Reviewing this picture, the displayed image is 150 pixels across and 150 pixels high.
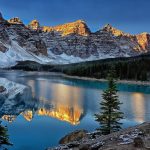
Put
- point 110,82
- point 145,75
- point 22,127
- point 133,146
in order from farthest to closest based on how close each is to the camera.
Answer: point 145,75
point 22,127
point 110,82
point 133,146

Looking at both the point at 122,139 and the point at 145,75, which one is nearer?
the point at 122,139

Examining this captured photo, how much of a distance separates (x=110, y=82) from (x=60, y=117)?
2397cm

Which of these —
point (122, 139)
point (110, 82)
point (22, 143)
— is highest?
point (110, 82)

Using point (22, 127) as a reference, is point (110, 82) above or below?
above

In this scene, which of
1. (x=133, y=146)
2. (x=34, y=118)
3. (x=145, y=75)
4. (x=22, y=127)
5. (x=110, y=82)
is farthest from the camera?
(x=145, y=75)

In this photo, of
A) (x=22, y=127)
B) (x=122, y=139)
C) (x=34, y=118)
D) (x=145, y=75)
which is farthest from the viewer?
(x=145, y=75)

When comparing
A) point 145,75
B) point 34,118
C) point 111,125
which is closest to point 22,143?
point 111,125

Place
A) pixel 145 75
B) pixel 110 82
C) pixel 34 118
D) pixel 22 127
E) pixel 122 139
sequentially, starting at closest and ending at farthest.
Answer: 1. pixel 122 139
2. pixel 110 82
3. pixel 22 127
4. pixel 34 118
5. pixel 145 75

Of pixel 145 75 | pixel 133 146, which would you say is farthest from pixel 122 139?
pixel 145 75

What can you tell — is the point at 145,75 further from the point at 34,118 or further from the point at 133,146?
the point at 133,146

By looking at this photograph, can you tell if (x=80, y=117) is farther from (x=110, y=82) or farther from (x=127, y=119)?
(x=110, y=82)

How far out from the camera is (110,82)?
40.7 meters

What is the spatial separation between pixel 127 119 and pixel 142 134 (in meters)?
34.7

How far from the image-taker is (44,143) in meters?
42.3
